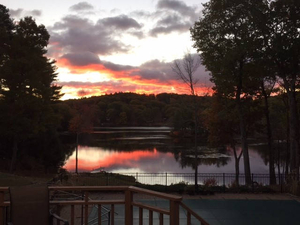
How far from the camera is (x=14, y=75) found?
75.7 feet

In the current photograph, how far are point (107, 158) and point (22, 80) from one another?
65.6 feet

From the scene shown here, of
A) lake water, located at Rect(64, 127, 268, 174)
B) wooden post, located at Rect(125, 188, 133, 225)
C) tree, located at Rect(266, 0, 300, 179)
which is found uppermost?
tree, located at Rect(266, 0, 300, 179)

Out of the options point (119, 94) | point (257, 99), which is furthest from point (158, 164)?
point (119, 94)

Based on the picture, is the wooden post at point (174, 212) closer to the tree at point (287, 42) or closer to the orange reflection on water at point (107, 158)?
the tree at point (287, 42)

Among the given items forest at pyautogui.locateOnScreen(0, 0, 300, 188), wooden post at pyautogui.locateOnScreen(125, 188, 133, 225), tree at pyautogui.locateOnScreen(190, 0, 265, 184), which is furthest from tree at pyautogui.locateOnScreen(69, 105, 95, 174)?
wooden post at pyautogui.locateOnScreen(125, 188, 133, 225)

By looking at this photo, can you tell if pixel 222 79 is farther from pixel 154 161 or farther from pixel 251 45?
pixel 154 161

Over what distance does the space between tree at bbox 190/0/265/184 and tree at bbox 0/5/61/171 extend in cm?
1279

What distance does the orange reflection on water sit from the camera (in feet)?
118

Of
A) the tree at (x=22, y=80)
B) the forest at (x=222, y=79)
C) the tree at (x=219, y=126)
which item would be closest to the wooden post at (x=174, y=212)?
the forest at (x=222, y=79)

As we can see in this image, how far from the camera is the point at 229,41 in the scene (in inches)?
773

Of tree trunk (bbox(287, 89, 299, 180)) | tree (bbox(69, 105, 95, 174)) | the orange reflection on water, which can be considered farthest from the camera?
tree (bbox(69, 105, 95, 174))

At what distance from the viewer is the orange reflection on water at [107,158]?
3603 centimetres

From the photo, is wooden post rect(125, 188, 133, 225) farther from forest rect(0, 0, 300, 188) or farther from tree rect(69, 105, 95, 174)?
tree rect(69, 105, 95, 174)

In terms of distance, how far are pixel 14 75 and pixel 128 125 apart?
98.0m
